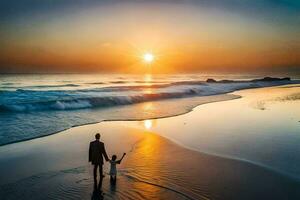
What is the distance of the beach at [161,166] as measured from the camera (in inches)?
350

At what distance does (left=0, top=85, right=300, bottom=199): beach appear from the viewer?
8898mm

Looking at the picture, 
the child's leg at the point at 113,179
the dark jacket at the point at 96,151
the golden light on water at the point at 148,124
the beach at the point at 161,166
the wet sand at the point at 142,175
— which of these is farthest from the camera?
the golden light on water at the point at 148,124

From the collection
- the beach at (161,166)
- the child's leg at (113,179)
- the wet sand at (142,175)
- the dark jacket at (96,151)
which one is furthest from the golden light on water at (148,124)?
the dark jacket at (96,151)

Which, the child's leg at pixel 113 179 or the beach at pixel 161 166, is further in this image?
the child's leg at pixel 113 179

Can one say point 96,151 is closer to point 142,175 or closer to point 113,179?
point 113,179

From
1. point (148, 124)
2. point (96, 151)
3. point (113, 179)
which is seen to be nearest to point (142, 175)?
point (113, 179)

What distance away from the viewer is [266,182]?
9.59 metres

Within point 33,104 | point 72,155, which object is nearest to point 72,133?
point 72,155

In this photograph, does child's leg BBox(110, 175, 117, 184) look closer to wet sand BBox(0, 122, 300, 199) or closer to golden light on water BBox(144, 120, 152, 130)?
wet sand BBox(0, 122, 300, 199)

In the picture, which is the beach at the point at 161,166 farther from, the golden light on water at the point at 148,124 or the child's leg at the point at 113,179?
the golden light on water at the point at 148,124

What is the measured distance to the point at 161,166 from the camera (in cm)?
1113

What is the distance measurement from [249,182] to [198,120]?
37.9 feet

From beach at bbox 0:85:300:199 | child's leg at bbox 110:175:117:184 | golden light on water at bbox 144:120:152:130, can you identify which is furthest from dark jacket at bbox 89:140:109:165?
golden light on water at bbox 144:120:152:130

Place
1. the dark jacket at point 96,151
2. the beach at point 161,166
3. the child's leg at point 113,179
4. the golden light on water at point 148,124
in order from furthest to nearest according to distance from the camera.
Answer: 1. the golden light on water at point 148,124
2. the child's leg at point 113,179
3. the dark jacket at point 96,151
4. the beach at point 161,166
